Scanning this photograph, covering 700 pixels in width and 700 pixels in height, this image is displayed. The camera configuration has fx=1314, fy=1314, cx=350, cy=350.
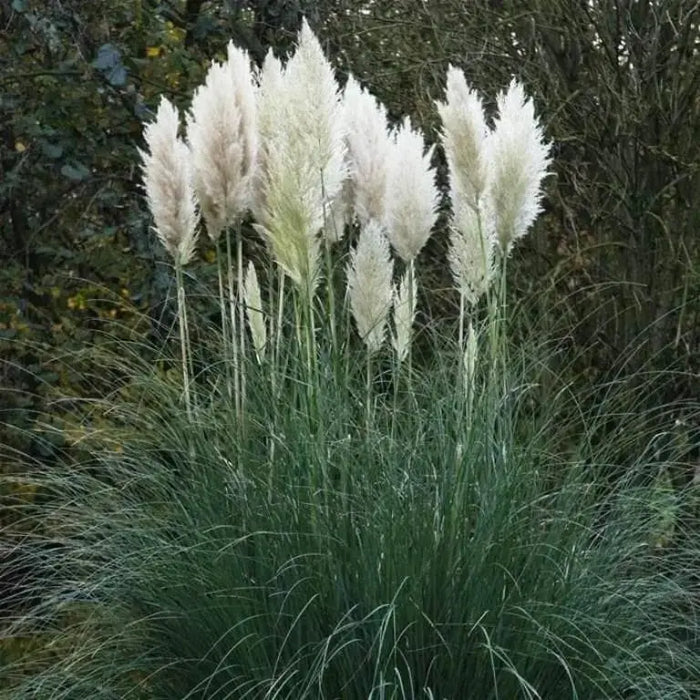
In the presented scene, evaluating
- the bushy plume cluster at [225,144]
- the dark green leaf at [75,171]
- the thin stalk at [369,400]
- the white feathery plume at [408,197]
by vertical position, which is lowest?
the thin stalk at [369,400]

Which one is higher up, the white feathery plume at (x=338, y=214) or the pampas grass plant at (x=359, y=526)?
the white feathery plume at (x=338, y=214)

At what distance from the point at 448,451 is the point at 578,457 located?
494 mm

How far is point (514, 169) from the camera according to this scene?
3492 mm

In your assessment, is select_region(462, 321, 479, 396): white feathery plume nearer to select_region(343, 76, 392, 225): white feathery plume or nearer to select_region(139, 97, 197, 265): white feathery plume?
select_region(343, 76, 392, 225): white feathery plume

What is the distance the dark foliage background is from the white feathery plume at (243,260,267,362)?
1.39 metres

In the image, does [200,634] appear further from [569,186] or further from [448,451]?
[569,186]

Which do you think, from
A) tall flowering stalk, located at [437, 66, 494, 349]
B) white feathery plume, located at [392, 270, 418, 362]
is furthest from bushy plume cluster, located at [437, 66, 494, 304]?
white feathery plume, located at [392, 270, 418, 362]

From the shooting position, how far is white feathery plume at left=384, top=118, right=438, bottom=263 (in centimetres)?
354

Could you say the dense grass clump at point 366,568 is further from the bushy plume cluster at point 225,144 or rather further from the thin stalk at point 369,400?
the bushy plume cluster at point 225,144

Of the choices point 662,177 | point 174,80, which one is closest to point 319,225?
point 662,177

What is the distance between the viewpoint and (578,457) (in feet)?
11.4

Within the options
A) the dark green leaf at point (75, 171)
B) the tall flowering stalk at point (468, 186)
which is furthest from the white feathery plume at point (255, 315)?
the dark green leaf at point (75, 171)

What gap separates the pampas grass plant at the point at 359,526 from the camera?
2.93 meters

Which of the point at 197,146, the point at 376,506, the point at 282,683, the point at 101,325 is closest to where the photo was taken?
the point at 282,683
